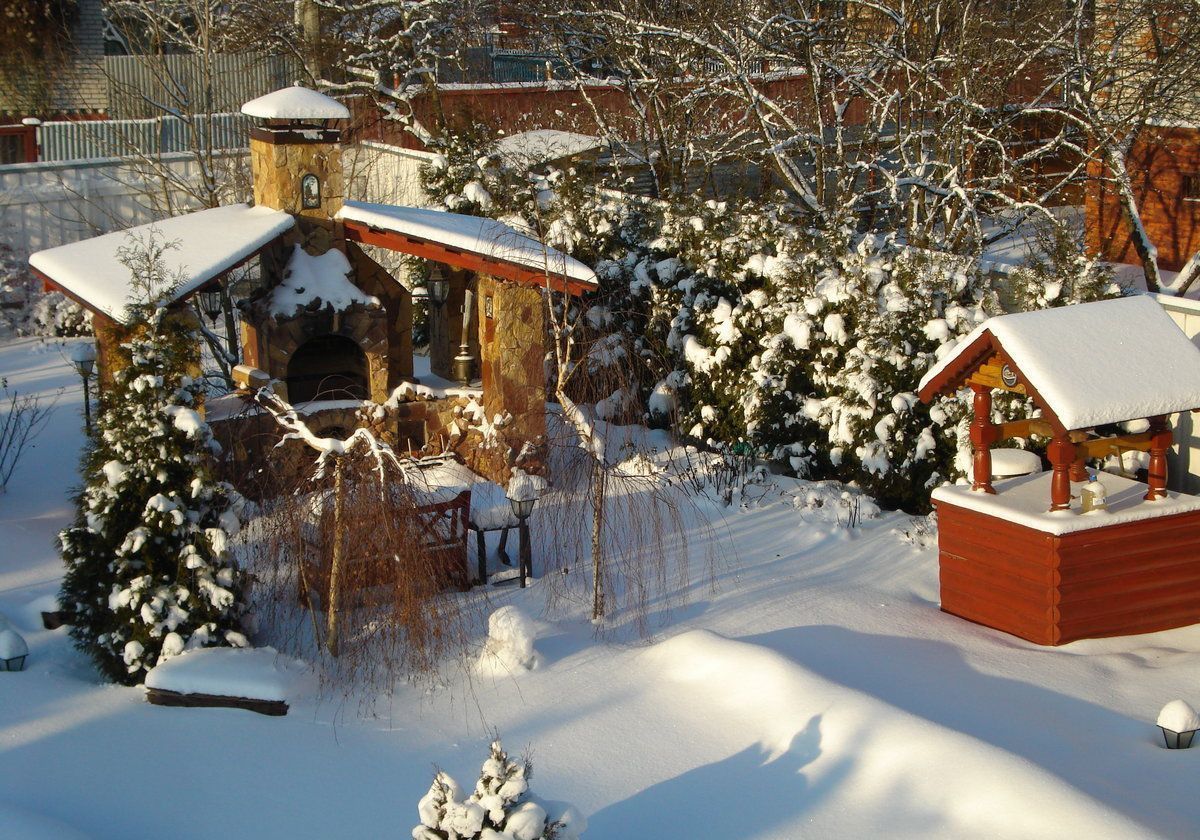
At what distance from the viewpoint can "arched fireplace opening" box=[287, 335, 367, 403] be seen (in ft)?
44.3

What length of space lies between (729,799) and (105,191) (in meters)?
18.2

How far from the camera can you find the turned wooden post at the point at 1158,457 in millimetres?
9797

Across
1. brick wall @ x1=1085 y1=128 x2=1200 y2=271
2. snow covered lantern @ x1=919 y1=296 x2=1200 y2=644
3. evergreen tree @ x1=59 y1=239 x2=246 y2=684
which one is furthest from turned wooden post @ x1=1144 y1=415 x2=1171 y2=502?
brick wall @ x1=1085 y1=128 x2=1200 y2=271

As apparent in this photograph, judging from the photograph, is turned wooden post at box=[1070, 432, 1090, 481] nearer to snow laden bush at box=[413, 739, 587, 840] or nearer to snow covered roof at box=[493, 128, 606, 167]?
snow laden bush at box=[413, 739, 587, 840]

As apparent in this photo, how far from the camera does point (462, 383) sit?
14.2 metres

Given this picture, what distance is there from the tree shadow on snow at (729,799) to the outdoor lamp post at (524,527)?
9.81 ft

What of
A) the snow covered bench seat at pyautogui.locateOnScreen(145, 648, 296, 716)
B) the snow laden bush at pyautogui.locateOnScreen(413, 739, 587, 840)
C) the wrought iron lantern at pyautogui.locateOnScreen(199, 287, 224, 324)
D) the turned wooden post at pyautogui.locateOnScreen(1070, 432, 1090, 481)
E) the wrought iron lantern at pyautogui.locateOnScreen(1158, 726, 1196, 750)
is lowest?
the wrought iron lantern at pyautogui.locateOnScreen(1158, 726, 1196, 750)

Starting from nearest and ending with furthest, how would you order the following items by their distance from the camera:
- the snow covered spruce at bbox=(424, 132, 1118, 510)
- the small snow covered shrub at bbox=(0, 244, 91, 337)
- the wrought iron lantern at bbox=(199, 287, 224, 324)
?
the snow covered spruce at bbox=(424, 132, 1118, 510)
the wrought iron lantern at bbox=(199, 287, 224, 324)
the small snow covered shrub at bbox=(0, 244, 91, 337)

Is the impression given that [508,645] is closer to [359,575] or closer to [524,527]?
[359,575]

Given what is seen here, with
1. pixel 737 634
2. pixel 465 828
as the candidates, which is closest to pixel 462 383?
pixel 737 634

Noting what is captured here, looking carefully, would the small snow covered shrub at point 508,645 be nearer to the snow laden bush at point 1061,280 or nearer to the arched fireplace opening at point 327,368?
the arched fireplace opening at point 327,368

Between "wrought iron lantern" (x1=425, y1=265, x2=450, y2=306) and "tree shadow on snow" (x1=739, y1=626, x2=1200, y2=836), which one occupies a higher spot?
"wrought iron lantern" (x1=425, y1=265, x2=450, y2=306)

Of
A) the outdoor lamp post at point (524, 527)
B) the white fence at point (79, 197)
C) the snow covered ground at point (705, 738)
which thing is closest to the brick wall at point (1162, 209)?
the snow covered ground at point (705, 738)

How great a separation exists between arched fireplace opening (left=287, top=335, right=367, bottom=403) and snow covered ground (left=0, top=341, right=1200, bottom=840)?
3832 mm
